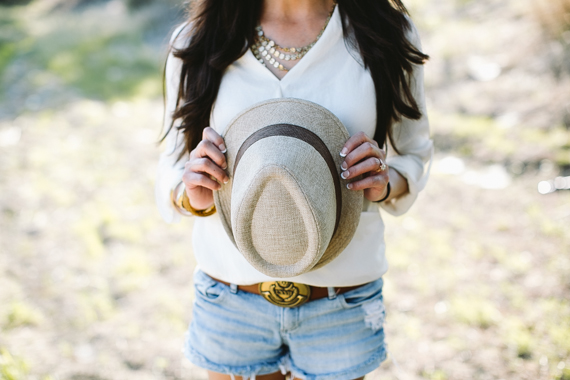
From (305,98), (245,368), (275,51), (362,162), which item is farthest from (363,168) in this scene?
(245,368)

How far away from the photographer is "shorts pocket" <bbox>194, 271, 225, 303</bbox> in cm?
158

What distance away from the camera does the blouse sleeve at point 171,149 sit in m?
1.67

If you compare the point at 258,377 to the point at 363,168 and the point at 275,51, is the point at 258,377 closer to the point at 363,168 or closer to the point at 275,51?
the point at 363,168

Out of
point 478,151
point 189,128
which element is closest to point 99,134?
point 478,151

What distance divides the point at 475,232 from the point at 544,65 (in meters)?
2.80

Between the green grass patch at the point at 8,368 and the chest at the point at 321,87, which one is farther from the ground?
the chest at the point at 321,87

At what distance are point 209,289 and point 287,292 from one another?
11.1 inches

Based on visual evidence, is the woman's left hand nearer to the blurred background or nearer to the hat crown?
the hat crown

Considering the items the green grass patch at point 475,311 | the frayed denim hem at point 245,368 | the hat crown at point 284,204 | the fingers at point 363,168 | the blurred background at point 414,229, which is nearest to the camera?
the hat crown at point 284,204

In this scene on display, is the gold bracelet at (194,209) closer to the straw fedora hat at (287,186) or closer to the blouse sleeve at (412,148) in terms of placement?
the straw fedora hat at (287,186)

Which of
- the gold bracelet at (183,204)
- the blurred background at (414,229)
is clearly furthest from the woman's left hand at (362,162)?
the blurred background at (414,229)

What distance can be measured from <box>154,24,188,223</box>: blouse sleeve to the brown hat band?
19.4 inches

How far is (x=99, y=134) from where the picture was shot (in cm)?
602

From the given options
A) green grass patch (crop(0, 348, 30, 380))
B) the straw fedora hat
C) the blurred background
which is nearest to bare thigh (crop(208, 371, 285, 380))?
the straw fedora hat
